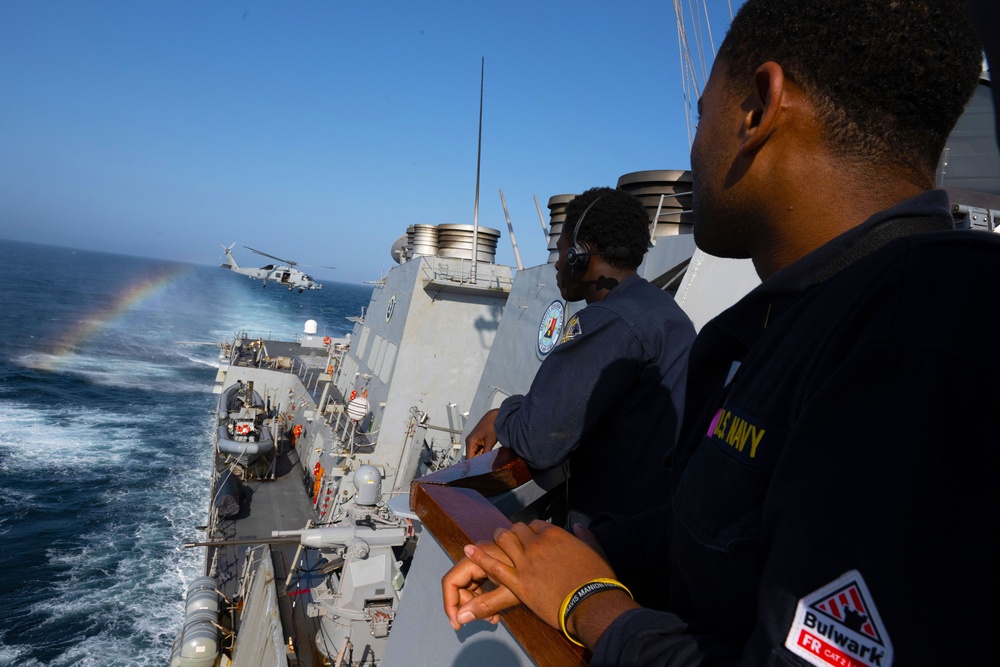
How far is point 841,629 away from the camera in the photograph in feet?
2.23

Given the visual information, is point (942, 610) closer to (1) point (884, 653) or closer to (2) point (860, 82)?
(1) point (884, 653)

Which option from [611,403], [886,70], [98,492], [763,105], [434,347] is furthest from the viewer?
[98,492]

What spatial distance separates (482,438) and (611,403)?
0.99 m

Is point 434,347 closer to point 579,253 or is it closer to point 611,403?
point 579,253

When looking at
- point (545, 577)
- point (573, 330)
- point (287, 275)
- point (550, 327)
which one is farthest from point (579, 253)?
point (287, 275)

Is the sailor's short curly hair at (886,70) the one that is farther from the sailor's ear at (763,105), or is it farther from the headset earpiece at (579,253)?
the headset earpiece at (579,253)

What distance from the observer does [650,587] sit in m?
1.76

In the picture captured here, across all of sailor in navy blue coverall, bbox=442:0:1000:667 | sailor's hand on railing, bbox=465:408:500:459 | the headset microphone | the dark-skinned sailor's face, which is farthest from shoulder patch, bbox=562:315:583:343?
the dark-skinned sailor's face

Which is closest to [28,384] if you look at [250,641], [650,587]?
[250,641]

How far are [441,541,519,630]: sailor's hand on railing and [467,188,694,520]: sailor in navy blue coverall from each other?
0.84 metres

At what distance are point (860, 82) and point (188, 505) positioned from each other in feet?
78.0

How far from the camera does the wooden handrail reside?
50.5 inches

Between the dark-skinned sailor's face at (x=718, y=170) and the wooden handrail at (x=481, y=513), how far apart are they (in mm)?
908

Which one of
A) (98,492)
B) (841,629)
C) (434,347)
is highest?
(841,629)
